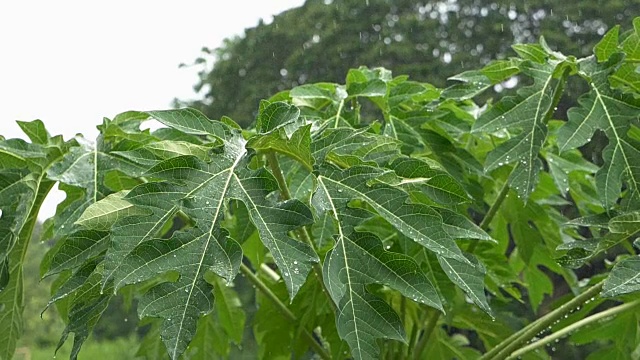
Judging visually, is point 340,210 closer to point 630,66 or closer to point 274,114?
point 274,114

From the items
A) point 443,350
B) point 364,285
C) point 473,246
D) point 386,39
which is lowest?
point 386,39

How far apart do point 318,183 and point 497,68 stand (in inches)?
14.1

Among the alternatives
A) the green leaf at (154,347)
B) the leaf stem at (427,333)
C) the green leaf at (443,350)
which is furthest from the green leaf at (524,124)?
the green leaf at (154,347)

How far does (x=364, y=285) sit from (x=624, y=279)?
0.21 metres

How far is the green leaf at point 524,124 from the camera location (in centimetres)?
87

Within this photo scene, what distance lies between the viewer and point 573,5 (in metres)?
7.11

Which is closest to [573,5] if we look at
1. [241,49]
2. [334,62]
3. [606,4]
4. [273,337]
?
[606,4]

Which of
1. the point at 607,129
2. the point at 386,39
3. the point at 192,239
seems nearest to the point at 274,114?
the point at 192,239

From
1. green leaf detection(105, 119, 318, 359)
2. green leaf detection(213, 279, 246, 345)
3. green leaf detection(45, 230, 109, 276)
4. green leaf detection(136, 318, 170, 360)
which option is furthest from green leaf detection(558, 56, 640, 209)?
green leaf detection(136, 318, 170, 360)

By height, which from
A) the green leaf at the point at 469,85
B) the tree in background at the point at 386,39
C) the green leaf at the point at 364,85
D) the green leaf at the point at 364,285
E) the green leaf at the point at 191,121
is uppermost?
the green leaf at the point at 191,121

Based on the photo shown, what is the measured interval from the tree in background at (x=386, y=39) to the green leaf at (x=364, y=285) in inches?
240

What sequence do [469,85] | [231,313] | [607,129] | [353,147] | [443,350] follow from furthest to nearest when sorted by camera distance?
[231,313], [443,350], [469,85], [607,129], [353,147]

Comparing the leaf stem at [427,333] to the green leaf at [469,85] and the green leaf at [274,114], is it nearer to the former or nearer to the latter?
the green leaf at [469,85]

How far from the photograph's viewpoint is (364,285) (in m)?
0.69
